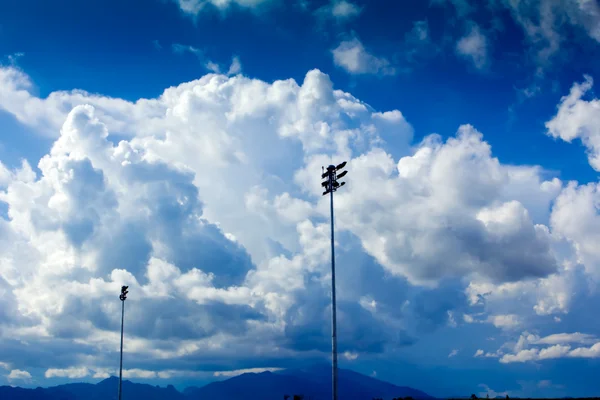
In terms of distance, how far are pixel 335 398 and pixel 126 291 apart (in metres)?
52.8

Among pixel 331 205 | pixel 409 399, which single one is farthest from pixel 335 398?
pixel 409 399

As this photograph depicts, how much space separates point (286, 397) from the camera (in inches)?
3748

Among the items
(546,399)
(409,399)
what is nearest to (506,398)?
(546,399)

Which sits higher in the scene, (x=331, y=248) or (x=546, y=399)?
(x=331, y=248)

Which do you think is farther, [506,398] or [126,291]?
[126,291]

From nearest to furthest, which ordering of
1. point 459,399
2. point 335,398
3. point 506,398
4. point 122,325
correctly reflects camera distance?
point 335,398, point 506,398, point 459,399, point 122,325

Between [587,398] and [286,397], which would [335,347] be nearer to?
[587,398]

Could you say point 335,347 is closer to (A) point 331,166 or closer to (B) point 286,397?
(A) point 331,166

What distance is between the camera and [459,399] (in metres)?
74.2

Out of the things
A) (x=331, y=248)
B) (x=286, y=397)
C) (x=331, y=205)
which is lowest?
(x=286, y=397)

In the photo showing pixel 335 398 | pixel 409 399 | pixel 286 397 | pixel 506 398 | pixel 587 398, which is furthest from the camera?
pixel 286 397

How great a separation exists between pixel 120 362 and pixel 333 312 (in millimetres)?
51317

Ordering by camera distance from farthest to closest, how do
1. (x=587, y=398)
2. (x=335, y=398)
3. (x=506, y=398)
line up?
(x=506, y=398)
(x=587, y=398)
(x=335, y=398)

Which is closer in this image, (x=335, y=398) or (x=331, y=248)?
(x=335, y=398)
